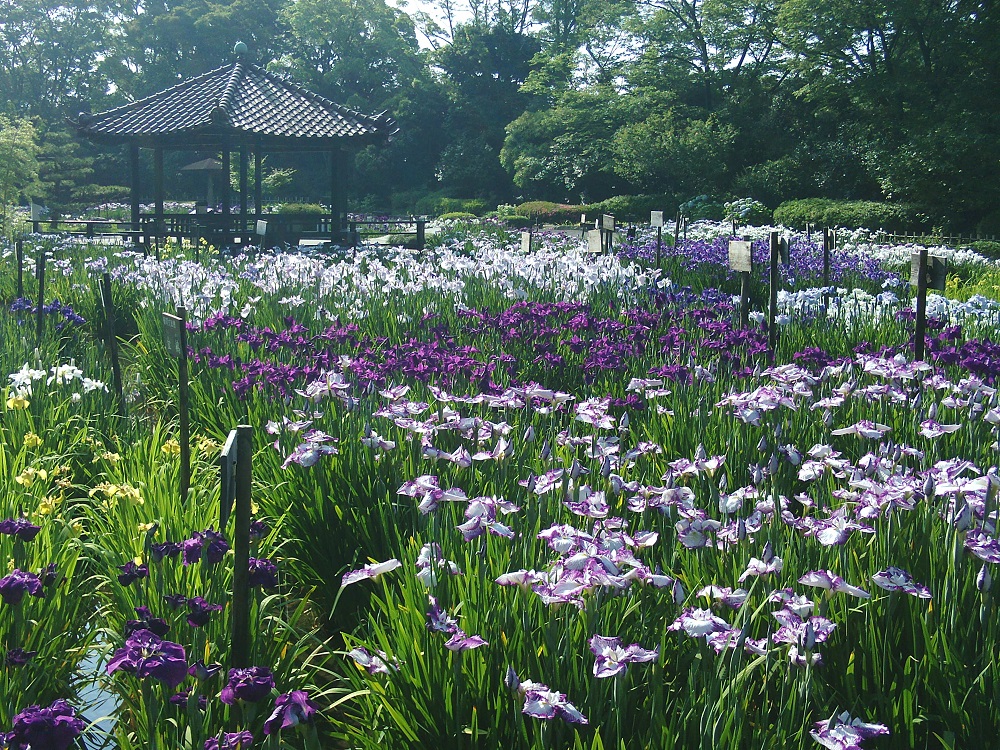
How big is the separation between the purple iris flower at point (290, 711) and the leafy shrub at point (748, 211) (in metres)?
27.1

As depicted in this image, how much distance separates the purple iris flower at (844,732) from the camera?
161 cm

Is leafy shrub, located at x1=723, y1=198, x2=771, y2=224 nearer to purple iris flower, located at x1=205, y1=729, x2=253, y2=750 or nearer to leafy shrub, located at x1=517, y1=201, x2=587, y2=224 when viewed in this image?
leafy shrub, located at x1=517, y1=201, x2=587, y2=224

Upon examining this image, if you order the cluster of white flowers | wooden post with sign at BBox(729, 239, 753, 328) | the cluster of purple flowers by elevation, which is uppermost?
wooden post with sign at BBox(729, 239, 753, 328)

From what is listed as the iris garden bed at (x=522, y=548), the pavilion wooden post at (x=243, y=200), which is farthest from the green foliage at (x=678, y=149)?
the iris garden bed at (x=522, y=548)

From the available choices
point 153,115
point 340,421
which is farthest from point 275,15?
point 340,421

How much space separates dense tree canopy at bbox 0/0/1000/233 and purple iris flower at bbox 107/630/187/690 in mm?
25967

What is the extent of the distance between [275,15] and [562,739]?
2573 inches

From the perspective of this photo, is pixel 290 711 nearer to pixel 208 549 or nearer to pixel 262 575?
pixel 262 575

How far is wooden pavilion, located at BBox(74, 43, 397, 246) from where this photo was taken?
17.4m

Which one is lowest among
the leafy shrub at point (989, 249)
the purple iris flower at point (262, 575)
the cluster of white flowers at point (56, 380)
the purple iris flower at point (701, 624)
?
the purple iris flower at point (262, 575)

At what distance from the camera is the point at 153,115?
60.0 ft

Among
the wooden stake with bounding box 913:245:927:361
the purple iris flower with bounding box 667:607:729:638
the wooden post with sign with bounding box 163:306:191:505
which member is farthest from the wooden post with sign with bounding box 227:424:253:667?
the wooden stake with bounding box 913:245:927:361

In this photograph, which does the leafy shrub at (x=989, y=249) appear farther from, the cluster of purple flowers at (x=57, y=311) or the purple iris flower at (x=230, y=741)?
the purple iris flower at (x=230, y=741)

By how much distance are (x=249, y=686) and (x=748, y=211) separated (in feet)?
92.2
